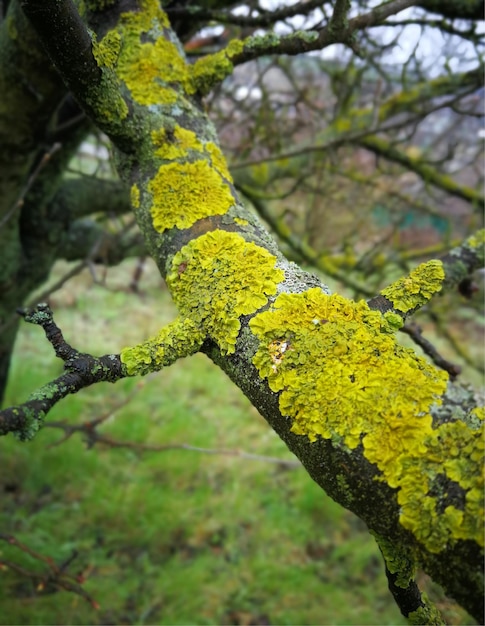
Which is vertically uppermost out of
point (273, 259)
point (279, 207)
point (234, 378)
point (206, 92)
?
point (279, 207)

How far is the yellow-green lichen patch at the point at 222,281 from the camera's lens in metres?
0.94

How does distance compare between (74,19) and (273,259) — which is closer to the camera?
(74,19)

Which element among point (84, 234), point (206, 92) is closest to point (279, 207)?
point (84, 234)

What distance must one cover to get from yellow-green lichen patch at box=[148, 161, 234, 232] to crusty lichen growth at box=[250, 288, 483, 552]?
0.35 meters

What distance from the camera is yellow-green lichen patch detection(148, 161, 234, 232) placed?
113 cm

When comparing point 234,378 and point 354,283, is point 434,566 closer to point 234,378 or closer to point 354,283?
point 234,378

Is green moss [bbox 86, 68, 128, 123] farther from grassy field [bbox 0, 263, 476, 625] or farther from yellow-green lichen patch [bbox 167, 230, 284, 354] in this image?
grassy field [bbox 0, 263, 476, 625]

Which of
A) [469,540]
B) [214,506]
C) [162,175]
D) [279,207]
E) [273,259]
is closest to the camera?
[469,540]

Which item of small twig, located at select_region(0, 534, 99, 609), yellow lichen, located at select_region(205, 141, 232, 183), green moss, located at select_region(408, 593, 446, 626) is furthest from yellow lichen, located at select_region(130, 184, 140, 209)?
small twig, located at select_region(0, 534, 99, 609)

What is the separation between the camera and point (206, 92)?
1416 mm

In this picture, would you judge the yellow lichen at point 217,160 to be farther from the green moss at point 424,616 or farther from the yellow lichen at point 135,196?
the green moss at point 424,616

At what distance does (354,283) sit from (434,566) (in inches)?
108

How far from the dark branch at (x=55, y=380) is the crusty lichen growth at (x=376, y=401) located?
29cm

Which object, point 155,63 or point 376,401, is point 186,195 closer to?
point 155,63
